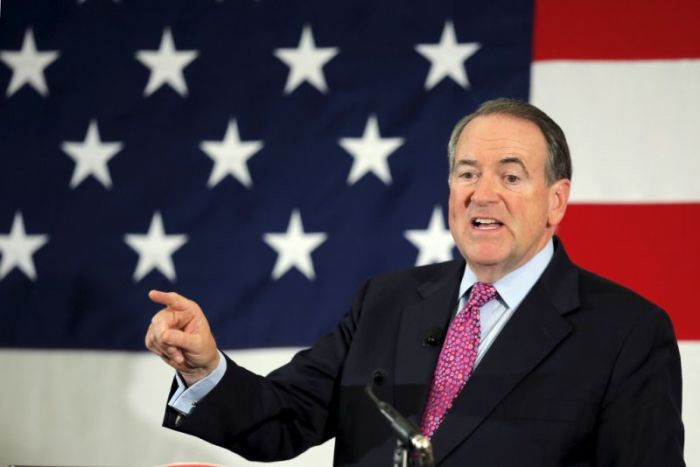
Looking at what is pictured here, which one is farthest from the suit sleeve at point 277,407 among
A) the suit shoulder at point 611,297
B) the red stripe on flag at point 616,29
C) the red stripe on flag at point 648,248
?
the red stripe on flag at point 616,29

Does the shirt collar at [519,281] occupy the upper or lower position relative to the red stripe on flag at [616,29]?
lower

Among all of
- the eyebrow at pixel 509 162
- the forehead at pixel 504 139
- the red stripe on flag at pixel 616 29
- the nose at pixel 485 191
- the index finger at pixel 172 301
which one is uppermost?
the red stripe on flag at pixel 616 29

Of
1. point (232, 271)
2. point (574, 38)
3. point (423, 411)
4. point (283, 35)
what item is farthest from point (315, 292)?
point (423, 411)

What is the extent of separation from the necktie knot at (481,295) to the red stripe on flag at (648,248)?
3.93 feet

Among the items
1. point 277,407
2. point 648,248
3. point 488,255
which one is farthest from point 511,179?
point 648,248

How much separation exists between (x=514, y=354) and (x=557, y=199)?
1.26 ft

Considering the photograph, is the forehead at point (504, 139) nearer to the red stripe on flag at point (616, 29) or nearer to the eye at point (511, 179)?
the eye at point (511, 179)

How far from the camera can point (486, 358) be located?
6.93 feet

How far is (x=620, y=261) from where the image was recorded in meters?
3.36

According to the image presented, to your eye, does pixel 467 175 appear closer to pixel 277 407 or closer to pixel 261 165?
pixel 277 407

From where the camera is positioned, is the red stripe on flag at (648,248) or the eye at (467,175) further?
the red stripe on flag at (648,248)

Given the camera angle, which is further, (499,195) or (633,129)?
(633,129)

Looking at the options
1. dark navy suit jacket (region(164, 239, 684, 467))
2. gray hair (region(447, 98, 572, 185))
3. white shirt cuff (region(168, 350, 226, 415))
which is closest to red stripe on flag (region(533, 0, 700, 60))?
gray hair (region(447, 98, 572, 185))

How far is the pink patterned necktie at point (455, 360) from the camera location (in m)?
2.12
